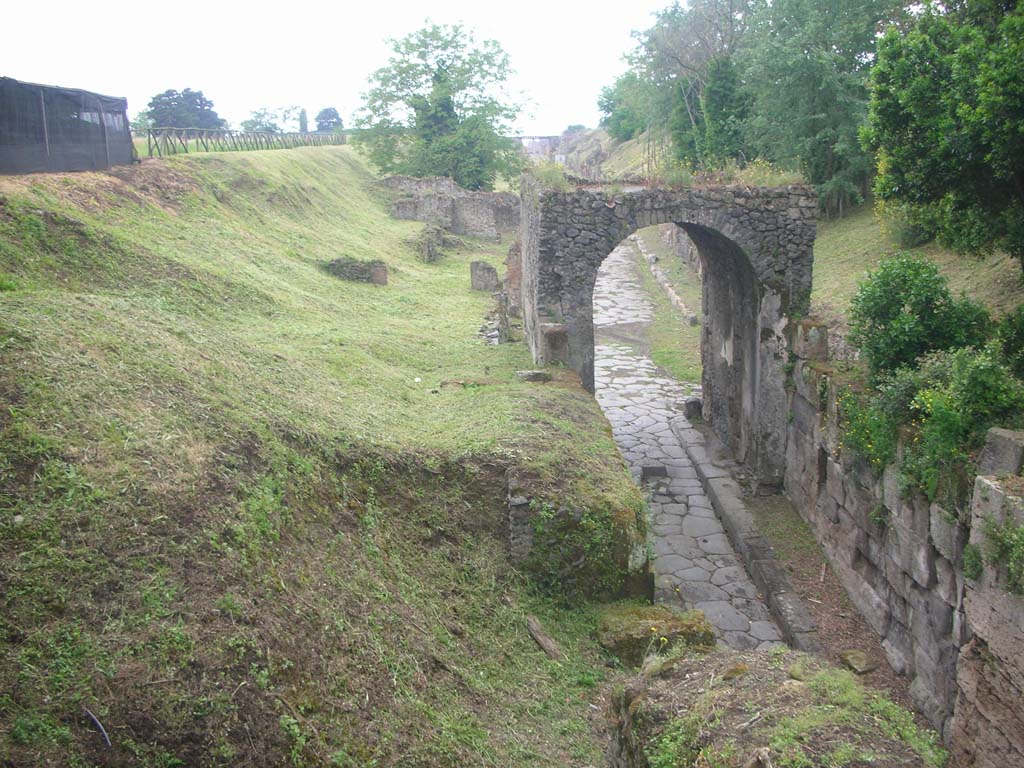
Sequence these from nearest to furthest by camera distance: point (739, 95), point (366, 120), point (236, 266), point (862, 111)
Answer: point (236, 266) → point (862, 111) → point (739, 95) → point (366, 120)

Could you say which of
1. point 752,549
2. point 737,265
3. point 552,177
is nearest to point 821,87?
point 737,265

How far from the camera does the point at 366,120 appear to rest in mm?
36281

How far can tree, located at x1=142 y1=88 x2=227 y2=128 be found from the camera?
4566 cm

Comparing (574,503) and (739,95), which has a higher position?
(739,95)

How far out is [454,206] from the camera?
34.2 meters

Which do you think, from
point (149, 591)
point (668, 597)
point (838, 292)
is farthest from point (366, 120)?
point (149, 591)

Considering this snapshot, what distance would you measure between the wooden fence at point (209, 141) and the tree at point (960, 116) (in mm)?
19224

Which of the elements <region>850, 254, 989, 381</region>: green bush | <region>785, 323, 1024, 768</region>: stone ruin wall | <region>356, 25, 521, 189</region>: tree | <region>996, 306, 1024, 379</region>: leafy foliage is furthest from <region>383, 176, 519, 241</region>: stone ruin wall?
<region>996, 306, 1024, 379</region>: leafy foliage

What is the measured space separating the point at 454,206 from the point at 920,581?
29.5 m

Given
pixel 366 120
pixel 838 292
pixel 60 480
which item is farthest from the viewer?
pixel 366 120

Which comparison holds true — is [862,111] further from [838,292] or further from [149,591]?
[149,591]

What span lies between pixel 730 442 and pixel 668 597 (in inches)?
197

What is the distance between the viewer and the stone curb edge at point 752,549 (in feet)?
27.0

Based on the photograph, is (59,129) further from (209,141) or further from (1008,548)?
(1008,548)
